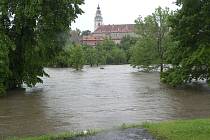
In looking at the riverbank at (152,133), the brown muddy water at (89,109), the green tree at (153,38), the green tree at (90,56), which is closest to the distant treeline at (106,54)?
the green tree at (90,56)

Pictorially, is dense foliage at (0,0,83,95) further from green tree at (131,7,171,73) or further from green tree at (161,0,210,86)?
green tree at (131,7,171,73)

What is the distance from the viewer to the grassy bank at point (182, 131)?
11789 mm

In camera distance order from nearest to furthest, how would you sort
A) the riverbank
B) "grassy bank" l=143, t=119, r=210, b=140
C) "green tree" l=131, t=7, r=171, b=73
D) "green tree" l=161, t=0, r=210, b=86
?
"grassy bank" l=143, t=119, r=210, b=140, the riverbank, "green tree" l=161, t=0, r=210, b=86, "green tree" l=131, t=7, r=171, b=73

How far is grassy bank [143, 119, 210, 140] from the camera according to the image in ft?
38.7

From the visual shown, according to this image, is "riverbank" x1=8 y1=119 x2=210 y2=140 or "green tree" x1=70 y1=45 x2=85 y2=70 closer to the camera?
"riverbank" x1=8 y1=119 x2=210 y2=140

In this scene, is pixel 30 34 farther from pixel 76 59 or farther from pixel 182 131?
pixel 76 59

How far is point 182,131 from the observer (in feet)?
41.0

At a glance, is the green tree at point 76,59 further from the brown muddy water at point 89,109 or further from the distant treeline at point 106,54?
the brown muddy water at point 89,109

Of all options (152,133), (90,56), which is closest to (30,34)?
(152,133)

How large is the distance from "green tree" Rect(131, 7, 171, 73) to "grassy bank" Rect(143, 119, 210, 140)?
58044mm

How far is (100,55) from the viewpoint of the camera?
13788 centimetres

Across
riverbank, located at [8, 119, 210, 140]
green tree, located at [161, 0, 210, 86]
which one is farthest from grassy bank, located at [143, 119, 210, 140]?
green tree, located at [161, 0, 210, 86]

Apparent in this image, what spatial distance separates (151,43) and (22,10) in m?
42.3

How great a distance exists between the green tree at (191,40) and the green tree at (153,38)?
30.7 meters
